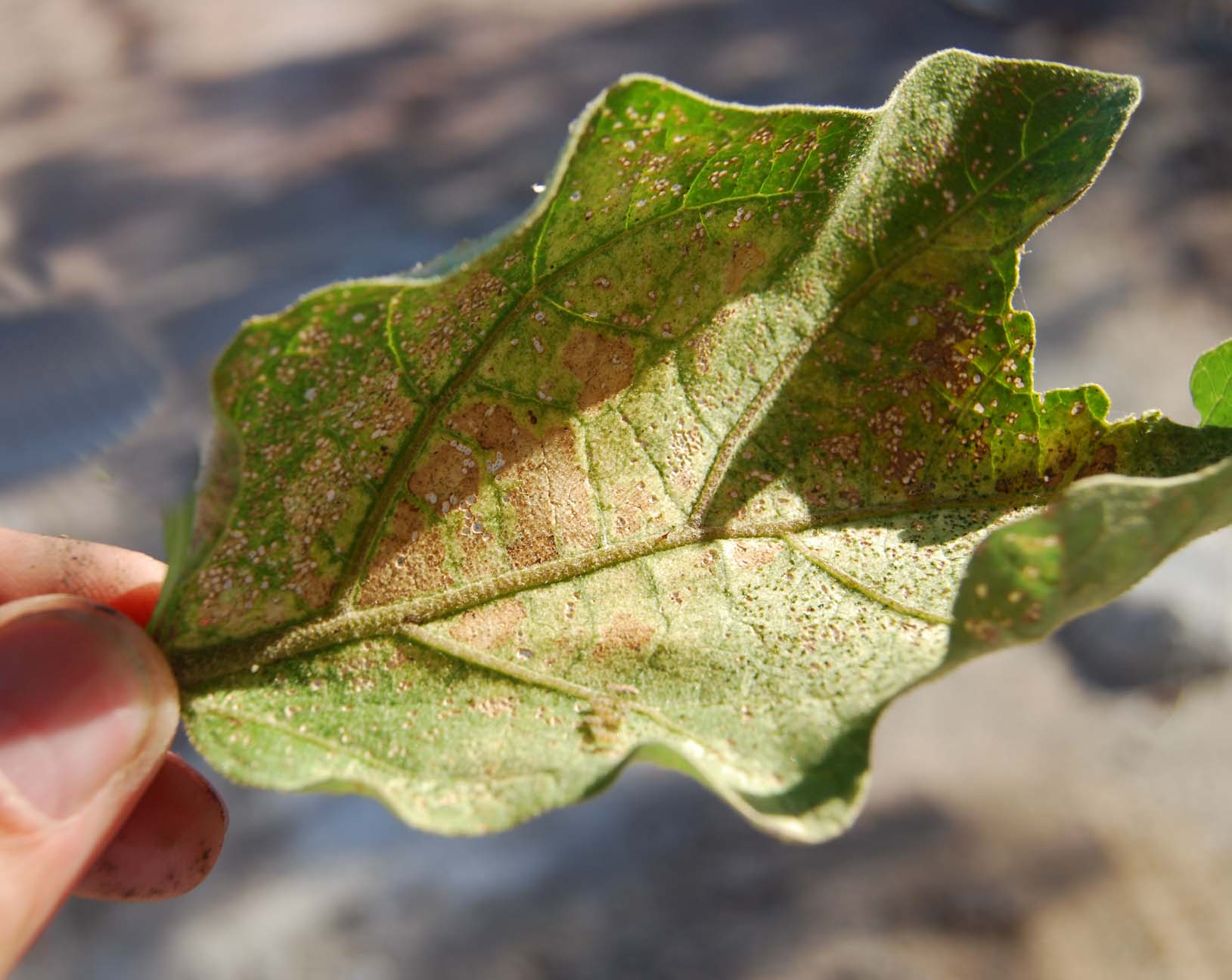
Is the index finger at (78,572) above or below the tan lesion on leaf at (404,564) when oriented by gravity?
below

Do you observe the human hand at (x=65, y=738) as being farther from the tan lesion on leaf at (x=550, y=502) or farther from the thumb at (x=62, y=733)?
the tan lesion on leaf at (x=550, y=502)

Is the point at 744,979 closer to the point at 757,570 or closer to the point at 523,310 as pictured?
the point at 757,570

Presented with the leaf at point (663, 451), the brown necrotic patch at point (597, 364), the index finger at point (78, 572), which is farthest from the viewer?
the index finger at point (78, 572)

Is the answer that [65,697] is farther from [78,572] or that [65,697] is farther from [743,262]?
[743,262]

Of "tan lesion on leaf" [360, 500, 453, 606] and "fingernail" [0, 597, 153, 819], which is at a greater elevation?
"tan lesion on leaf" [360, 500, 453, 606]

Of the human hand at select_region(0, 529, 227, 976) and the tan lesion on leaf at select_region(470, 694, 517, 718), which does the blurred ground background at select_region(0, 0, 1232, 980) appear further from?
the tan lesion on leaf at select_region(470, 694, 517, 718)

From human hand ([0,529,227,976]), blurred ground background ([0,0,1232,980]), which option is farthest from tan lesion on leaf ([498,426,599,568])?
blurred ground background ([0,0,1232,980])

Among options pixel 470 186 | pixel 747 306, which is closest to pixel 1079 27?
A: pixel 470 186

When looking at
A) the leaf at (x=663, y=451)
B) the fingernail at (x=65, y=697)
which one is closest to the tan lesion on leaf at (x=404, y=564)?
the leaf at (x=663, y=451)
